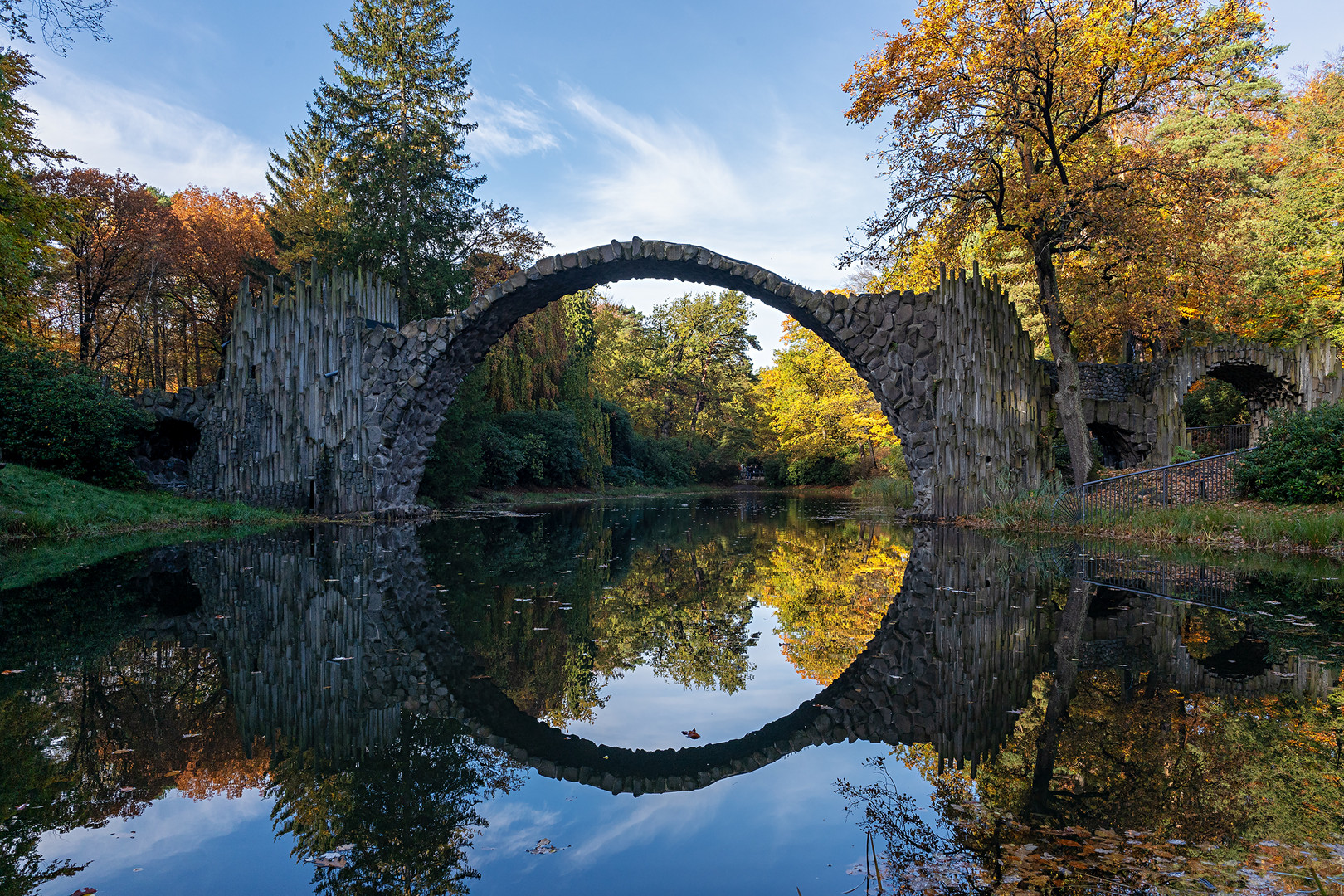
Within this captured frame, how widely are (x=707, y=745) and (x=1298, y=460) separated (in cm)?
1201

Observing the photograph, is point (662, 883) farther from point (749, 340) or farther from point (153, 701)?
point (749, 340)

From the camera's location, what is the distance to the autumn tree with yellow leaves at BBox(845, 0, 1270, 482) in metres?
11.9

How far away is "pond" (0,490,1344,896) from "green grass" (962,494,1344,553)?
3418 millimetres

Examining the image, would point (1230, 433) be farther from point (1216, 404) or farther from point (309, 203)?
point (309, 203)

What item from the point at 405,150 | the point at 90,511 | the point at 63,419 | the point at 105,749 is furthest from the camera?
the point at 405,150

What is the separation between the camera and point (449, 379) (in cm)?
1588

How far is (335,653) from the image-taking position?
4.39 metres

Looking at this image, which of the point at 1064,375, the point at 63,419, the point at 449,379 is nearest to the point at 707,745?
the point at 1064,375

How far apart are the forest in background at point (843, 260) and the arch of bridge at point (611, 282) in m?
1.73

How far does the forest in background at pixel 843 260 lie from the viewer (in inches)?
493

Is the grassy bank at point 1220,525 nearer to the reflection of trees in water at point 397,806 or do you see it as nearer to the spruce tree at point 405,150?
the reflection of trees in water at point 397,806

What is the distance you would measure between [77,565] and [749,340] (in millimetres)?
38837

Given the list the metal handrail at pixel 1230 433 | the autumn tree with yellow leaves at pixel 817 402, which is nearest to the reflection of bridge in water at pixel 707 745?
the metal handrail at pixel 1230 433

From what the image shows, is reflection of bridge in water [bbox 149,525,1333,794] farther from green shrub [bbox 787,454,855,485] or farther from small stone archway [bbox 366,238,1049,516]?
green shrub [bbox 787,454,855,485]
